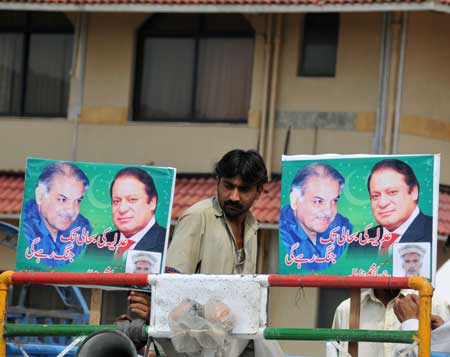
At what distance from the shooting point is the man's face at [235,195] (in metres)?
7.70

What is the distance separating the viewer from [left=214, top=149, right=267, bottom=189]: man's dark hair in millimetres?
7699

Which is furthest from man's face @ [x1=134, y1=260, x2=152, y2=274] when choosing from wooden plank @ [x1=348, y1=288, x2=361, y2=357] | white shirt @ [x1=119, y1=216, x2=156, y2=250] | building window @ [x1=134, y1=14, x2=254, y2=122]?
building window @ [x1=134, y1=14, x2=254, y2=122]

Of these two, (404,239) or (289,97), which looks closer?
(404,239)

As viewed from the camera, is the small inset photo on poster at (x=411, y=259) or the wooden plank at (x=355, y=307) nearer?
the wooden plank at (x=355, y=307)

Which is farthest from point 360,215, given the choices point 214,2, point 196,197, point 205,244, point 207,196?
point 196,197

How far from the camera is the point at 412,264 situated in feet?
25.5

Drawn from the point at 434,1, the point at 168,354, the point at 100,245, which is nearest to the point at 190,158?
the point at 434,1

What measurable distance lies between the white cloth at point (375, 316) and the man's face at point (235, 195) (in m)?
0.97

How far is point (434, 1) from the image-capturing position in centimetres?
1781

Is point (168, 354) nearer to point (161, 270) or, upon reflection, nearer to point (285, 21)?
point (161, 270)

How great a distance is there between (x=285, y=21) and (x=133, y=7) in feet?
6.40

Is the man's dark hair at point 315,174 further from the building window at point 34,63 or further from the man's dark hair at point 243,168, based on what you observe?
the building window at point 34,63

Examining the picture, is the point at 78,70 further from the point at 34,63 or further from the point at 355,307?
the point at 355,307

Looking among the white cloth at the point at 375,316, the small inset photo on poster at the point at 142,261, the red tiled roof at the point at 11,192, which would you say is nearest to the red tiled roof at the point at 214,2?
the red tiled roof at the point at 11,192
